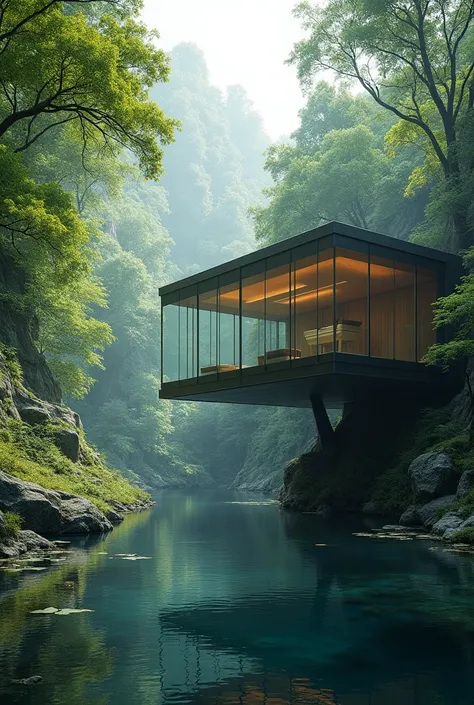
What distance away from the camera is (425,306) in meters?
24.3

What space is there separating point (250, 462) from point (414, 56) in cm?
3192

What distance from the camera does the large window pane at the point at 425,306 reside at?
78.2ft

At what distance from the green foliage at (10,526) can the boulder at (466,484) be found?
31.5 feet

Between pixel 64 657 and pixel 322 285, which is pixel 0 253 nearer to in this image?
pixel 322 285

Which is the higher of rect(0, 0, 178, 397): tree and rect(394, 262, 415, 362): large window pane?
rect(0, 0, 178, 397): tree

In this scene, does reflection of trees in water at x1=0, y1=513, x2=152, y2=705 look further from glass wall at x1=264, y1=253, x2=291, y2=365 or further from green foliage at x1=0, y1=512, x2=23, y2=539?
glass wall at x1=264, y1=253, x2=291, y2=365

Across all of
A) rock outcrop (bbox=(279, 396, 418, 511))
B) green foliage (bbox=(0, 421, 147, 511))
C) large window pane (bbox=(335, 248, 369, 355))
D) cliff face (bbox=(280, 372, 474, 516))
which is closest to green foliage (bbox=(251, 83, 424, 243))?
large window pane (bbox=(335, 248, 369, 355))

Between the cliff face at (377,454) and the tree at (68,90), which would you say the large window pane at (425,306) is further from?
the tree at (68,90)

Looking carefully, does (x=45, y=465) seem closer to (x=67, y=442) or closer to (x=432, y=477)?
(x=67, y=442)

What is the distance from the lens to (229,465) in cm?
6338

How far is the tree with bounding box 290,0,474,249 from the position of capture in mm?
29516

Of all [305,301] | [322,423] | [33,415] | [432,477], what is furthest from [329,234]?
[33,415]

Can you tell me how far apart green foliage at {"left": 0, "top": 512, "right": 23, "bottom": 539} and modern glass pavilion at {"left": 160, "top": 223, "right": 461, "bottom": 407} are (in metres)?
9.23

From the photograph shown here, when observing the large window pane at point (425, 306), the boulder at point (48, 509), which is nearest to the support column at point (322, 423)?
the large window pane at point (425, 306)
